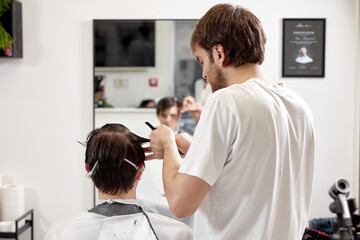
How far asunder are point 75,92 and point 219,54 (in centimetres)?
208

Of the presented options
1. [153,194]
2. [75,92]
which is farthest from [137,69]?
[153,194]

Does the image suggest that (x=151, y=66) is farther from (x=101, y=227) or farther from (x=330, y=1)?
(x=101, y=227)

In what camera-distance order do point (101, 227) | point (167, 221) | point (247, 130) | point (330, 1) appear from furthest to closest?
point (330, 1) < point (167, 221) < point (101, 227) < point (247, 130)

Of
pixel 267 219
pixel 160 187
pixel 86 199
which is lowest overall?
pixel 86 199

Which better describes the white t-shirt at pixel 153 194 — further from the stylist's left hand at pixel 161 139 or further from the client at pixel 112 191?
the stylist's left hand at pixel 161 139

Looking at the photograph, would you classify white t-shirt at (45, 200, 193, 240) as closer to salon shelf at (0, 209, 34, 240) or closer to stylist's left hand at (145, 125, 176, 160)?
stylist's left hand at (145, 125, 176, 160)

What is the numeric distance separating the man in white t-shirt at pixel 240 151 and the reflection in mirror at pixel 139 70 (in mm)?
1788

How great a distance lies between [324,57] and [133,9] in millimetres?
1357

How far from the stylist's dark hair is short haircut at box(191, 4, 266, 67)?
455 millimetres

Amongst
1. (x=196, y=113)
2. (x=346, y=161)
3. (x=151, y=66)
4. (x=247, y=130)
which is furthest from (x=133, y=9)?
(x=247, y=130)

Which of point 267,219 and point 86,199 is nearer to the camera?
point 267,219

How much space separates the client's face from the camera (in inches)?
127

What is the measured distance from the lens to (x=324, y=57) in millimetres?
3215

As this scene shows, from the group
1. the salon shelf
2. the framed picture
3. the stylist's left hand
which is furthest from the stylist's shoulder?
the framed picture
